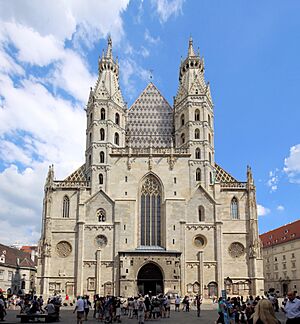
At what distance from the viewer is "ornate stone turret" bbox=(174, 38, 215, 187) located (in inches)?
1861

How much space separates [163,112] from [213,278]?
21758 mm

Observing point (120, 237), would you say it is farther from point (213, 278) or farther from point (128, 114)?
point (128, 114)

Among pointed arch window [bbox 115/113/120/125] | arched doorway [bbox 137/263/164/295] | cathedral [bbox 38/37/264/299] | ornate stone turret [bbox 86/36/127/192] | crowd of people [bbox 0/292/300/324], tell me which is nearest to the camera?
crowd of people [bbox 0/292/300/324]

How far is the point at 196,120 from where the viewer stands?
4931 centimetres

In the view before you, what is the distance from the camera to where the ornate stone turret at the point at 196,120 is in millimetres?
47281

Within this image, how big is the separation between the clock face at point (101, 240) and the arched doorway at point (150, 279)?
4940 millimetres

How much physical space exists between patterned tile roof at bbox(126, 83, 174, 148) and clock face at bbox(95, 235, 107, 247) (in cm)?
1240

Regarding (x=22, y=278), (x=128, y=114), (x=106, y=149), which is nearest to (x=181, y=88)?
(x=128, y=114)

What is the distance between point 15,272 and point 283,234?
139 feet

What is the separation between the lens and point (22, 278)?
62.7 metres

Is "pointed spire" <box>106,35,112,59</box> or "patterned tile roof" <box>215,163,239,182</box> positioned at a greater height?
"pointed spire" <box>106,35,112,59</box>

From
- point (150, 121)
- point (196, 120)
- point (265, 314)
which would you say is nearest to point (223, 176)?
point (196, 120)

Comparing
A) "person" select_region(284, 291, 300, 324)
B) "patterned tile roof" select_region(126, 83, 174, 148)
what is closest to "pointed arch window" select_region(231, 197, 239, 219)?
"patterned tile roof" select_region(126, 83, 174, 148)

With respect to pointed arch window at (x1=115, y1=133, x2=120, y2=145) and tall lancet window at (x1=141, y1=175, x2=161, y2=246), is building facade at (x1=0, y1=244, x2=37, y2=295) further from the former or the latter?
pointed arch window at (x1=115, y1=133, x2=120, y2=145)
